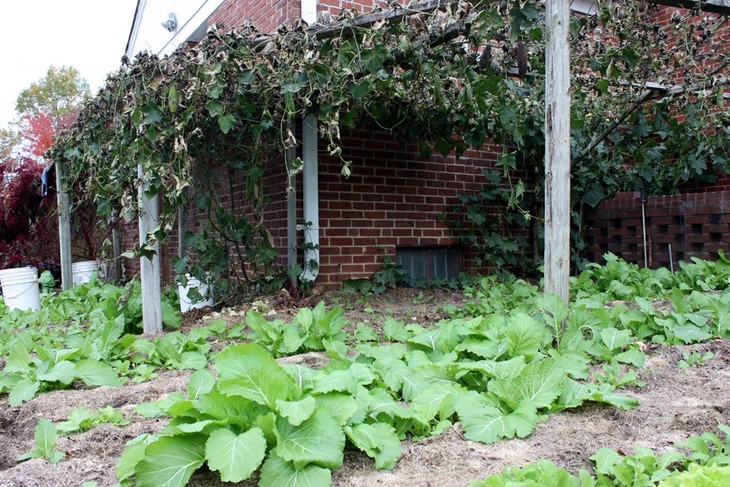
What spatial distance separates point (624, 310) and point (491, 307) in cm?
112

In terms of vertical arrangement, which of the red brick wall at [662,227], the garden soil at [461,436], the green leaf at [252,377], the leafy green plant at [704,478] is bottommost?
the garden soil at [461,436]

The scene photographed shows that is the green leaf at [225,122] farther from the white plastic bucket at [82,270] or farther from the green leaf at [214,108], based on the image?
the white plastic bucket at [82,270]

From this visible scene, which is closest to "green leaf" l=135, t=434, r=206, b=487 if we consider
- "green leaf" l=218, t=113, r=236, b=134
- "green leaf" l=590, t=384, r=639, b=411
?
"green leaf" l=590, t=384, r=639, b=411

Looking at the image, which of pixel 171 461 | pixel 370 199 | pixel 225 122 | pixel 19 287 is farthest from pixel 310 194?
pixel 19 287

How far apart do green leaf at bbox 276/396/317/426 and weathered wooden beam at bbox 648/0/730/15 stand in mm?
3800

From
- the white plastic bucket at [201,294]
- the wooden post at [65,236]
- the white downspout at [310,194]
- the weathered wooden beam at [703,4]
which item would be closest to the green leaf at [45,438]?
the white plastic bucket at [201,294]

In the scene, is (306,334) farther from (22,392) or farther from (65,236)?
(65,236)

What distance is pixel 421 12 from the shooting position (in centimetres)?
417

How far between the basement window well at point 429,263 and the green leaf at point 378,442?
14.3ft

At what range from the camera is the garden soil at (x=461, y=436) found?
1812mm

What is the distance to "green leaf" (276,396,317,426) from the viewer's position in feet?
5.61

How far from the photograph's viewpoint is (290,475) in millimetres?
1685

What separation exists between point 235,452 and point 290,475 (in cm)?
17

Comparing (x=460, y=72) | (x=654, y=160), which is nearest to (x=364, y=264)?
(x=460, y=72)
